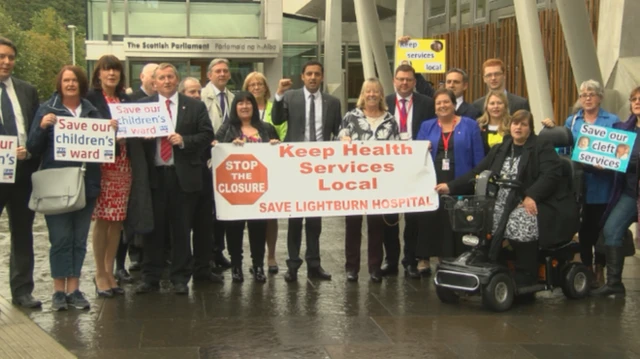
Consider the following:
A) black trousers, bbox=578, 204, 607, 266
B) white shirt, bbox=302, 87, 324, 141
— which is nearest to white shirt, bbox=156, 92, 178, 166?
white shirt, bbox=302, 87, 324, 141

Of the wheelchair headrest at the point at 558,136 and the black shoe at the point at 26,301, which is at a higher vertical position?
the wheelchair headrest at the point at 558,136

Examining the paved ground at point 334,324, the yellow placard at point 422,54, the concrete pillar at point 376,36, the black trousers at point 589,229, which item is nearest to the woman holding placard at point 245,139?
the paved ground at point 334,324

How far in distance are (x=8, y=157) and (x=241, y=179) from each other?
2311 mm

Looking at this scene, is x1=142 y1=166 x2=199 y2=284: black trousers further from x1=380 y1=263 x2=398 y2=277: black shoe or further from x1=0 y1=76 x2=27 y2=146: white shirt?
x1=380 y1=263 x2=398 y2=277: black shoe

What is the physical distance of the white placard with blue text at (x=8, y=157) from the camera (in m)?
8.02

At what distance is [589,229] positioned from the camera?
9.55 metres

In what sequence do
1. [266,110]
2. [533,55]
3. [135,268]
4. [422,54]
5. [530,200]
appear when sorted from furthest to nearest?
[422,54], [533,55], [135,268], [266,110], [530,200]

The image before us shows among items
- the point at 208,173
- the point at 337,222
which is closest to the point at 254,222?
the point at 208,173

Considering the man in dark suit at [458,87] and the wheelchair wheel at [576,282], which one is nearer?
the wheelchair wheel at [576,282]

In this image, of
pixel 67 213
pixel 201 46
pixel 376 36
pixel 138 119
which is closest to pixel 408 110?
pixel 138 119

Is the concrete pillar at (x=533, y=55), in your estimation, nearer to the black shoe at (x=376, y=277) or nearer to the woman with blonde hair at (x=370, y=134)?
the woman with blonde hair at (x=370, y=134)

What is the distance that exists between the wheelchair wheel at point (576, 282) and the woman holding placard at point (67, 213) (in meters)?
4.16

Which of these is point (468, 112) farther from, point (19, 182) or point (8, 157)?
point (8, 157)

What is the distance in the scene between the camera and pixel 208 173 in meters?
9.72
